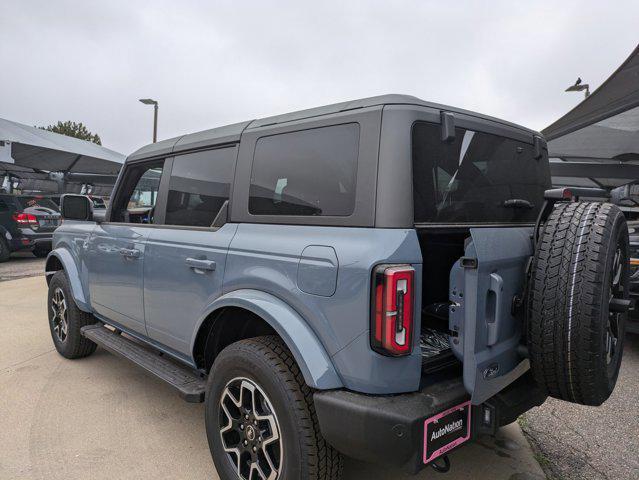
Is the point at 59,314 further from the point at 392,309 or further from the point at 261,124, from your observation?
the point at 392,309

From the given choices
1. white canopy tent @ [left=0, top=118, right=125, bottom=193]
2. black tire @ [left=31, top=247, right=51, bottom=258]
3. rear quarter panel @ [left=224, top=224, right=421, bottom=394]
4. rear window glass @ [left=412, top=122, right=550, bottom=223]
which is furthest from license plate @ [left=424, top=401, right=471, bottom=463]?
white canopy tent @ [left=0, top=118, right=125, bottom=193]

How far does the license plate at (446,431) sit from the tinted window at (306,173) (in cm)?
93

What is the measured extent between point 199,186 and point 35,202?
1115cm

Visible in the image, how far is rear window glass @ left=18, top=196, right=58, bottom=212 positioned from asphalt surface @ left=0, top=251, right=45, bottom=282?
150 centimetres

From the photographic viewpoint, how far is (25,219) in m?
11.2

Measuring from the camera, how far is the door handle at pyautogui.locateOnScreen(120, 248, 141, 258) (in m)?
3.09

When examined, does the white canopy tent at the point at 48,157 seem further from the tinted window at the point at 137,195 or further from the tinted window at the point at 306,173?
the tinted window at the point at 306,173

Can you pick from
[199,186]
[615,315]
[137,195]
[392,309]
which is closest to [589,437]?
[615,315]

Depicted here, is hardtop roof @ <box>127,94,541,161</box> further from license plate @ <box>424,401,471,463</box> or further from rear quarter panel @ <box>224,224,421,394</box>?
license plate @ <box>424,401,471,463</box>

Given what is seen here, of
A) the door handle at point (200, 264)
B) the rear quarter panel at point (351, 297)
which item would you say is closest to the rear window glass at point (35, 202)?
the door handle at point (200, 264)

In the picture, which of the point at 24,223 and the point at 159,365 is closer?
the point at 159,365

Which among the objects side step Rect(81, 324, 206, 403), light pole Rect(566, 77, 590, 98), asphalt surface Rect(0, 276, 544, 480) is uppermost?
light pole Rect(566, 77, 590, 98)

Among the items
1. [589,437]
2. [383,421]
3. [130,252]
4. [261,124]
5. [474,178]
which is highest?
[261,124]

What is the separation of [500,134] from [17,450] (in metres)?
3.49
